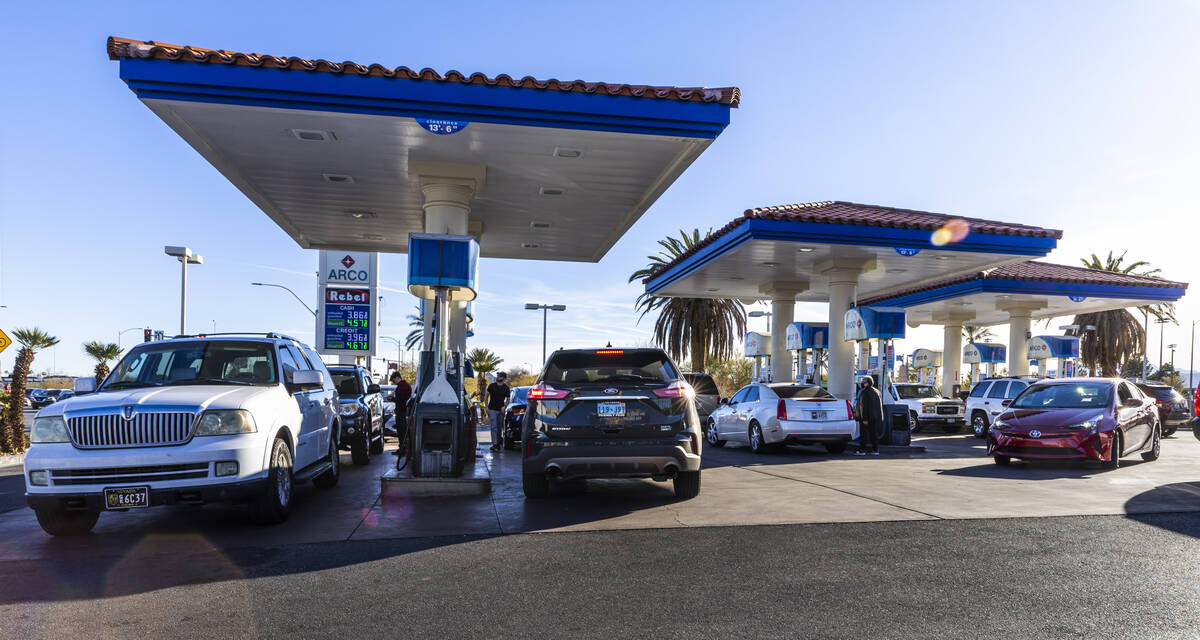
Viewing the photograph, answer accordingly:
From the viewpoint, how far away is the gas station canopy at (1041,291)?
81.4 ft

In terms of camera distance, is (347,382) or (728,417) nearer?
(347,382)

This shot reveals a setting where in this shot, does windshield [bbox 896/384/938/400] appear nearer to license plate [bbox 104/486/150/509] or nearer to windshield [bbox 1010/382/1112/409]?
windshield [bbox 1010/382/1112/409]

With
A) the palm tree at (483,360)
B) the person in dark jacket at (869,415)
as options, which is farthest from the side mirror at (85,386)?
the palm tree at (483,360)

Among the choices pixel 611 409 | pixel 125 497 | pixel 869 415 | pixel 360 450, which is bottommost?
pixel 360 450

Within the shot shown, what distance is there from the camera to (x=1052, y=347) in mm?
29500

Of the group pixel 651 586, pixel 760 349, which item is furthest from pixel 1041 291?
pixel 651 586

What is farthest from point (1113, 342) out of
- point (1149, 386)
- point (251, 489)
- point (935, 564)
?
point (251, 489)

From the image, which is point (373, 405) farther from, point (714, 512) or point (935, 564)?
point (935, 564)

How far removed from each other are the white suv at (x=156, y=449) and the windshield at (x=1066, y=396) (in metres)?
12.5

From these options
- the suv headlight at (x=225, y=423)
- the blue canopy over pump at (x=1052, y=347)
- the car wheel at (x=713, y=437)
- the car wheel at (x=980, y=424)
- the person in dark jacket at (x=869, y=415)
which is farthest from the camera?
the blue canopy over pump at (x=1052, y=347)

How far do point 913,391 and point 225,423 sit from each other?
22176mm

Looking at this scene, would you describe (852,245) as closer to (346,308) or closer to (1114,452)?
→ (1114,452)

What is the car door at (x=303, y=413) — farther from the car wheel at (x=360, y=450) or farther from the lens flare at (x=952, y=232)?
the lens flare at (x=952, y=232)

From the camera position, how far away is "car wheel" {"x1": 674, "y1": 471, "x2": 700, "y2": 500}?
922 centimetres
